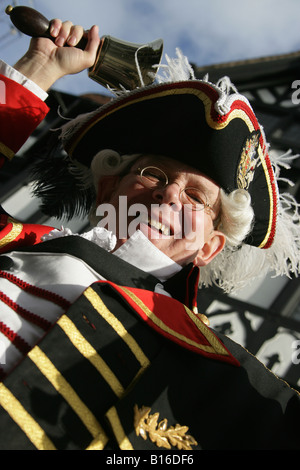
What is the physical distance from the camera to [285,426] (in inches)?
63.9

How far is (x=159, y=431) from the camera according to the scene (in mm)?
1497

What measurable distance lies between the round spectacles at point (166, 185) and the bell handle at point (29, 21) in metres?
0.75

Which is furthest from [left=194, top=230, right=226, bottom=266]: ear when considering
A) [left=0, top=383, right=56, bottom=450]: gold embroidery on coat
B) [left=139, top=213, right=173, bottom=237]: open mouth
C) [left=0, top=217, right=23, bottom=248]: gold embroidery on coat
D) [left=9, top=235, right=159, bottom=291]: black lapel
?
[left=0, top=383, right=56, bottom=450]: gold embroidery on coat

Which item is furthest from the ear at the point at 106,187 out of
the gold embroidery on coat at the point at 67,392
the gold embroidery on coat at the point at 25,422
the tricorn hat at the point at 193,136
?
the gold embroidery on coat at the point at 25,422

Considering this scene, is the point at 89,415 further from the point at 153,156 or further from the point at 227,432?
the point at 153,156

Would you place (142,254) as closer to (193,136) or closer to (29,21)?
(193,136)

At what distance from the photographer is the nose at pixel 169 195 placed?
2.16 m

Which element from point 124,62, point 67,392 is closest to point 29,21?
point 124,62

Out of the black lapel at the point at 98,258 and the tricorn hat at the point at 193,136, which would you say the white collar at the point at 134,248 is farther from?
the tricorn hat at the point at 193,136

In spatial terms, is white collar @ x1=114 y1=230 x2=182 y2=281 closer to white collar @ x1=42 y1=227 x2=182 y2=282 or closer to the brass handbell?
white collar @ x1=42 y1=227 x2=182 y2=282

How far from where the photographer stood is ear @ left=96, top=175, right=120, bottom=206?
2494 millimetres
